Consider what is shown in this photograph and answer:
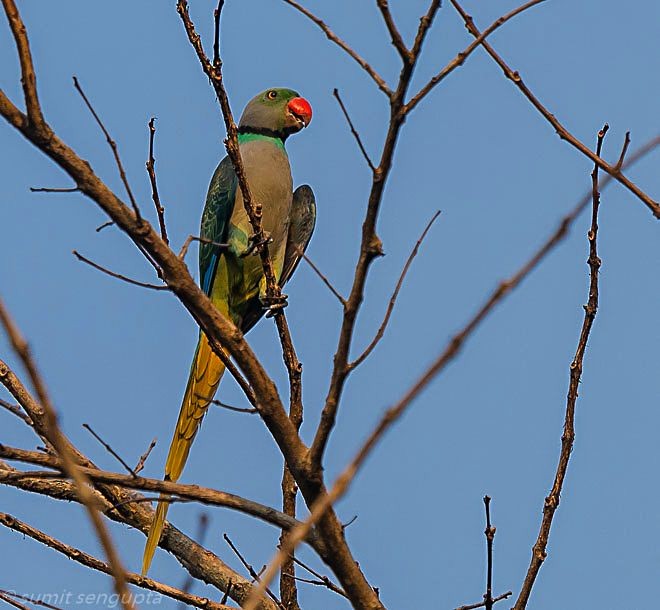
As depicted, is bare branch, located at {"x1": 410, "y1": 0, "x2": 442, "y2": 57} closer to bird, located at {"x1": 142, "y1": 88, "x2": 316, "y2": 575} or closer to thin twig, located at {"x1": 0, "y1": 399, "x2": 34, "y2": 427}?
thin twig, located at {"x1": 0, "y1": 399, "x2": 34, "y2": 427}

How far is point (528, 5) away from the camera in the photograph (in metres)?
2.10

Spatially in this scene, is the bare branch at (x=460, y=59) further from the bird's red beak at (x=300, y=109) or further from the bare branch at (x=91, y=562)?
the bird's red beak at (x=300, y=109)

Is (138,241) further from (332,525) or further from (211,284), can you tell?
(211,284)

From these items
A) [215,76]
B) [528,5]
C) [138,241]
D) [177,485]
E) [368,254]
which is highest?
[215,76]

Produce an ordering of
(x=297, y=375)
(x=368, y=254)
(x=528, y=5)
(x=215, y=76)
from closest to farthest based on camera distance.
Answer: (x=368, y=254) < (x=528, y=5) < (x=215, y=76) < (x=297, y=375)

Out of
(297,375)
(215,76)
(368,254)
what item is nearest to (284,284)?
(297,375)

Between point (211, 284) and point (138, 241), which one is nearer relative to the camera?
point (138, 241)

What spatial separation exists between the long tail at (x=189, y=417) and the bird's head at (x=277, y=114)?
1.48 meters

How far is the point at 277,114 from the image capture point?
5383 millimetres

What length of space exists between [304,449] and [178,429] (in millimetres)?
1932

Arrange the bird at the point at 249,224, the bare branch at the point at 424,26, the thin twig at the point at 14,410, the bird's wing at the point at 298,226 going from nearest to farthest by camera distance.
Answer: the bare branch at the point at 424,26
the thin twig at the point at 14,410
the bird at the point at 249,224
the bird's wing at the point at 298,226

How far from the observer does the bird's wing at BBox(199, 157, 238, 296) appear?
4816mm

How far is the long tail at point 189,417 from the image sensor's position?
328cm

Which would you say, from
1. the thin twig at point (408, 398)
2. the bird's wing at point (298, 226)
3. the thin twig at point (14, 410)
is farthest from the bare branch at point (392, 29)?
the bird's wing at point (298, 226)
